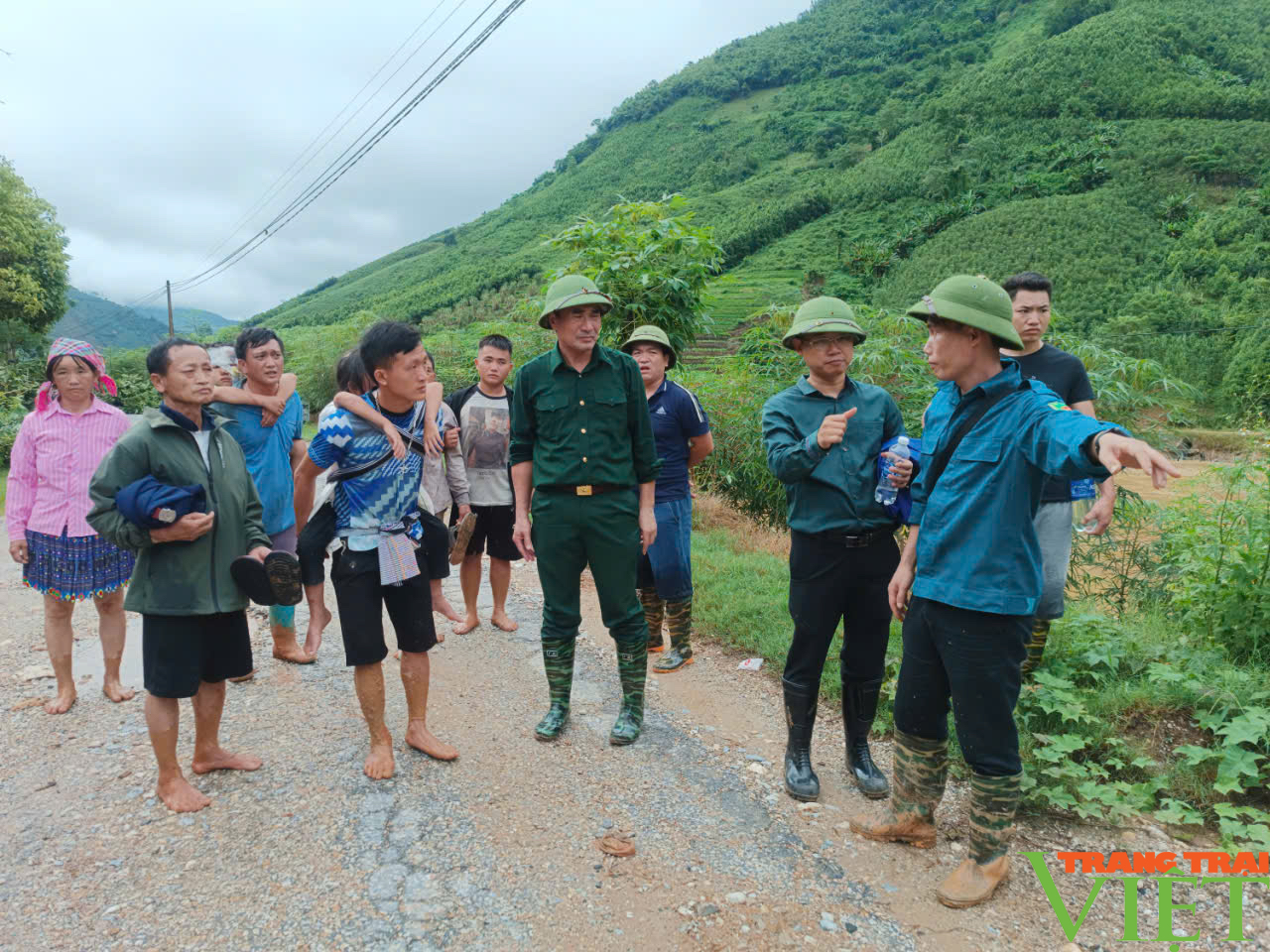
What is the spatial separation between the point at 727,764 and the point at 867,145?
87.4 meters

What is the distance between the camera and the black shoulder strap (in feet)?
7.25

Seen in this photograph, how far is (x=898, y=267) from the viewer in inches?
2048

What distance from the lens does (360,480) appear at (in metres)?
3.03

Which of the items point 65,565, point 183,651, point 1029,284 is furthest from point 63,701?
point 1029,284

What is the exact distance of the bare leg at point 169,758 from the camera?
2.75 m

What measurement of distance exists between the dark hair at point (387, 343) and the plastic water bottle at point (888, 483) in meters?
2.02

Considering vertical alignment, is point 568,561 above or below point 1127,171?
below

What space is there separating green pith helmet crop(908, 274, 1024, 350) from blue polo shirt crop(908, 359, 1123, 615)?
0.48 ft

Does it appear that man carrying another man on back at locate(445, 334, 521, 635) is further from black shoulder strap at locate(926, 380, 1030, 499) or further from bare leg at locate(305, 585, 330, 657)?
black shoulder strap at locate(926, 380, 1030, 499)

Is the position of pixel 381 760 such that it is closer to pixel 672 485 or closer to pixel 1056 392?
pixel 672 485

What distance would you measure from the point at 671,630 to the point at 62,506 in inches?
134

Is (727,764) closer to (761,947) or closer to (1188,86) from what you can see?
(761,947)

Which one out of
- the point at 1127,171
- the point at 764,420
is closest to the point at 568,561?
the point at 764,420

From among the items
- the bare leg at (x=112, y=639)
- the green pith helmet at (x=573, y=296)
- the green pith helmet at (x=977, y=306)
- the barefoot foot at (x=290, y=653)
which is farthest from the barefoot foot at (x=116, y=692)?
the green pith helmet at (x=977, y=306)
